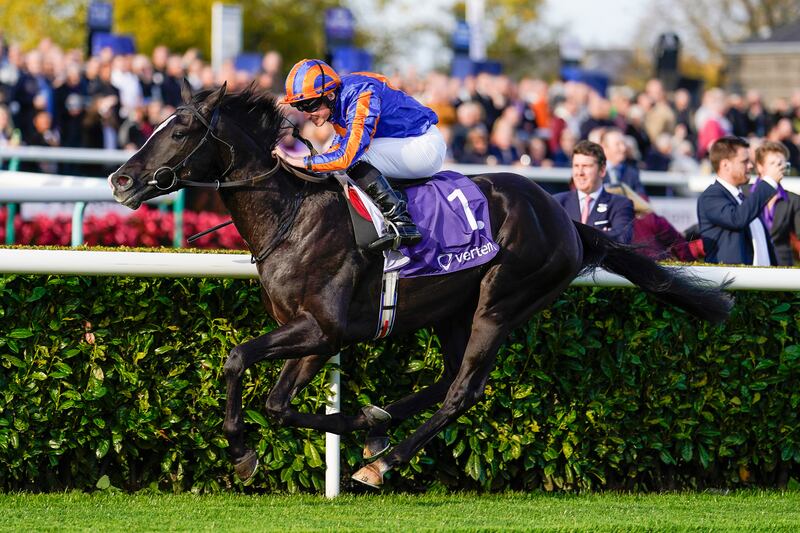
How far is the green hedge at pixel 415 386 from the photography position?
5.30 m

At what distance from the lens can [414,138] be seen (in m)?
5.44

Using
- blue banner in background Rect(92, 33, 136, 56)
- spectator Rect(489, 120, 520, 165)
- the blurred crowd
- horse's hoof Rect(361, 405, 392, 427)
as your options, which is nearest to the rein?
horse's hoof Rect(361, 405, 392, 427)

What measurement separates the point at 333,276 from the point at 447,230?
1.76 ft

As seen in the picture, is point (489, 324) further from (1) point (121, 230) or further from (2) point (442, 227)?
(1) point (121, 230)

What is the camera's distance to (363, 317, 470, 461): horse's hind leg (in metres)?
5.43

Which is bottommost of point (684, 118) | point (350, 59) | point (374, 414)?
point (374, 414)

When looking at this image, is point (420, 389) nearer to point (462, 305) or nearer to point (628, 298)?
point (462, 305)

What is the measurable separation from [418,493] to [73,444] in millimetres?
1520

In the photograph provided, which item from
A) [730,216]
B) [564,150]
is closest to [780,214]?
[730,216]

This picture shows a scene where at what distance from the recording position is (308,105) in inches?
207

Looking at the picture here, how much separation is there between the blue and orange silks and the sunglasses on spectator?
0.27 feet

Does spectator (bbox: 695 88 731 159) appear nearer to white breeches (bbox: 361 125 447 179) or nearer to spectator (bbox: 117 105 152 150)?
spectator (bbox: 117 105 152 150)

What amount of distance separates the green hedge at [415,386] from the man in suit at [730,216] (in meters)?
0.92

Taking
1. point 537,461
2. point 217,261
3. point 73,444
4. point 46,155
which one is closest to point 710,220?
point 537,461
